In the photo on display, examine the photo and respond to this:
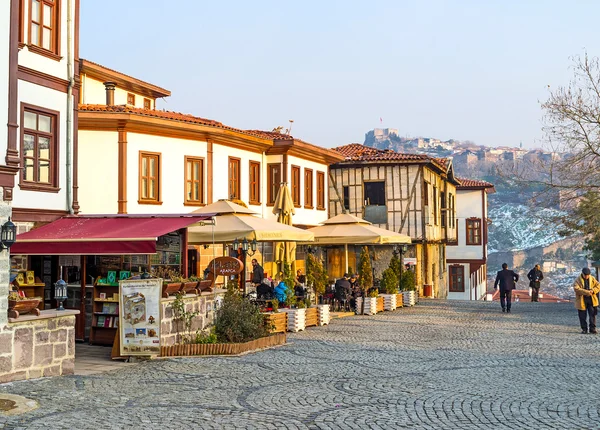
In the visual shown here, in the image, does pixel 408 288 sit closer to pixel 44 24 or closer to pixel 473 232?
pixel 44 24

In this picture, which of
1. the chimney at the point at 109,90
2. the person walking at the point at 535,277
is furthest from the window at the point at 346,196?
the chimney at the point at 109,90

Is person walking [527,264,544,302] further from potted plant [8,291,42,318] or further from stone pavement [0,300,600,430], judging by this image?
potted plant [8,291,42,318]

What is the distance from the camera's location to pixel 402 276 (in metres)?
27.8

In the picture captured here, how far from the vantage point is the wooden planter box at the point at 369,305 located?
22.9 m

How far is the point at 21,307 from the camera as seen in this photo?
1113 cm

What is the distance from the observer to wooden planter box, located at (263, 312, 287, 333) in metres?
16.6

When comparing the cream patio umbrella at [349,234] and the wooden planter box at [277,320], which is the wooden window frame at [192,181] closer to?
the cream patio umbrella at [349,234]

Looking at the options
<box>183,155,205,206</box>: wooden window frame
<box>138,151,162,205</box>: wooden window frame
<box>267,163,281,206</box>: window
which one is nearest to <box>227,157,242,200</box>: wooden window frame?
<box>183,155,205,206</box>: wooden window frame

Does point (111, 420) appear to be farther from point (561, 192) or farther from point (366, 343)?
point (561, 192)

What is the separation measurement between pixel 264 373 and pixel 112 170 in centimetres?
1158

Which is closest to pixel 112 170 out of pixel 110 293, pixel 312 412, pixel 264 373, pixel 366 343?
pixel 110 293

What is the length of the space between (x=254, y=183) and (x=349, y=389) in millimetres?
17425

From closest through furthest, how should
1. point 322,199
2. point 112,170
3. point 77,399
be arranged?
point 77,399 → point 112,170 → point 322,199

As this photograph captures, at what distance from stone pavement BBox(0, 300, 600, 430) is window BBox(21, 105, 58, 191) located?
228 inches
